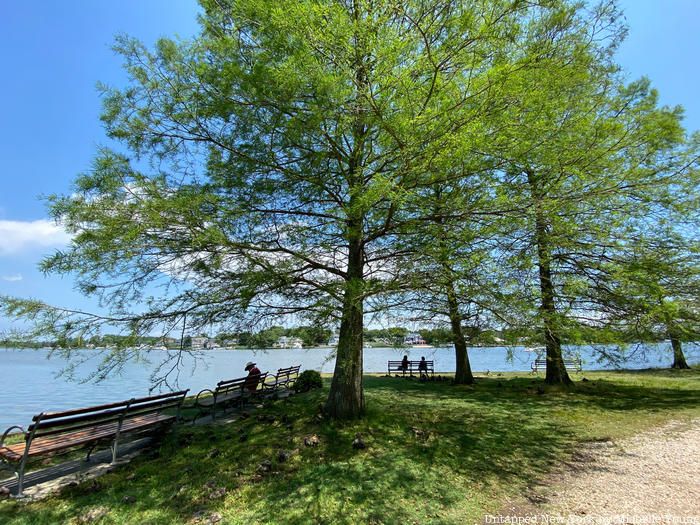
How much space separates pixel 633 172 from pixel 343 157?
4.32 metres

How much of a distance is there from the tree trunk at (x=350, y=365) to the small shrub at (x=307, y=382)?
4.70 m

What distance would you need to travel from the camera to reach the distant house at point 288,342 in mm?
6160

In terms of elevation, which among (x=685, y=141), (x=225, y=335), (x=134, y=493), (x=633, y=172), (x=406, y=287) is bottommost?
(x=134, y=493)

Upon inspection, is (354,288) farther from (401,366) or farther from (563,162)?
(401,366)

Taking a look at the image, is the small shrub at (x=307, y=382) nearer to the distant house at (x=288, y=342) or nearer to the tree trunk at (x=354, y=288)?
the tree trunk at (x=354, y=288)

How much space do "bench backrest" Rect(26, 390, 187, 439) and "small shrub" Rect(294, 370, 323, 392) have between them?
5.22 meters

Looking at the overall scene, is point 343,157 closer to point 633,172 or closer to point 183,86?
point 183,86

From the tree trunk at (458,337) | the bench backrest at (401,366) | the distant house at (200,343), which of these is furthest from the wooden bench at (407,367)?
the distant house at (200,343)

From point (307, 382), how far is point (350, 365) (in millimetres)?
5784

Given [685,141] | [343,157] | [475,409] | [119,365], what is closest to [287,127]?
[343,157]

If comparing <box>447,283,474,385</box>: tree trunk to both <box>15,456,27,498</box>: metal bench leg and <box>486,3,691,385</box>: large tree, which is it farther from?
<box>15,456,27,498</box>: metal bench leg

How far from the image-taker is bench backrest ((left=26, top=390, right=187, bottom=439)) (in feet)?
13.9

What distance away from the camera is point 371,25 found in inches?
163

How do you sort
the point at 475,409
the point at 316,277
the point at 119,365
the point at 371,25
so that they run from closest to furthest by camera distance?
1. the point at 371,25
2. the point at 119,365
3. the point at 316,277
4. the point at 475,409
